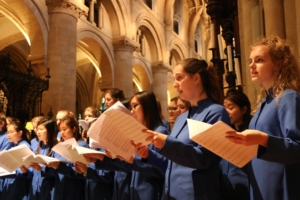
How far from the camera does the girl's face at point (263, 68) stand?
205cm

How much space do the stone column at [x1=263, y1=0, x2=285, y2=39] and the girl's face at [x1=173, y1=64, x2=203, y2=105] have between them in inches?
93.1

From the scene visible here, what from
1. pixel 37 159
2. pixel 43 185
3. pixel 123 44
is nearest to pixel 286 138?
pixel 37 159

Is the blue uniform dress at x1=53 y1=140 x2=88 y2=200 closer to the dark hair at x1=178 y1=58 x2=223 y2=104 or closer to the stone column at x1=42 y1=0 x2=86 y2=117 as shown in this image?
the dark hair at x1=178 y1=58 x2=223 y2=104

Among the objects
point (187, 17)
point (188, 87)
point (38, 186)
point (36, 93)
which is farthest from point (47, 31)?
point (187, 17)

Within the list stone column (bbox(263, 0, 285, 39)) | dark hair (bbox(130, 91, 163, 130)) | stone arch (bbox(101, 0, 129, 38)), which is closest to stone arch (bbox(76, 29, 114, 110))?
stone arch (bbox(101, 0, 129, 38))

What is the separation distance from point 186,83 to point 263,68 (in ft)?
1.72

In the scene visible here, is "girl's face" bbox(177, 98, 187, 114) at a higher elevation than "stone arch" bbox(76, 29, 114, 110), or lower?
lower

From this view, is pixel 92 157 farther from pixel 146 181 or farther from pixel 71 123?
pixel 71 123

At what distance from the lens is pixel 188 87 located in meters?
2.40

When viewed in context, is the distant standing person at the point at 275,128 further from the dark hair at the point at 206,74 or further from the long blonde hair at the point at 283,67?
the dark hair at the point at 206,74

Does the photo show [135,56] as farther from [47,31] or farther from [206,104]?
[206,104]

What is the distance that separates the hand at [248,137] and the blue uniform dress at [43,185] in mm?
2901

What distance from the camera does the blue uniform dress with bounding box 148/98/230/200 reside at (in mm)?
2062

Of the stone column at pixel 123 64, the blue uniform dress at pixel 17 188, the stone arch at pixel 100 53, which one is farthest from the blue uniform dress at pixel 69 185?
the stone column at pixel 123 64
